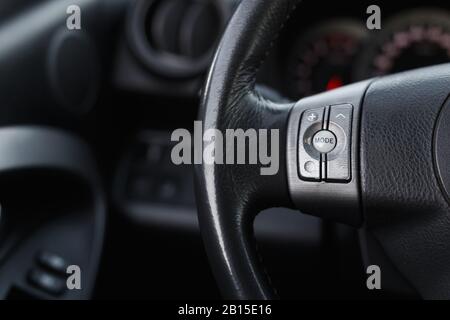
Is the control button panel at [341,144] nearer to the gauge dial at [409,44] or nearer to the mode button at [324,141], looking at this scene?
the mode button at [324,141]

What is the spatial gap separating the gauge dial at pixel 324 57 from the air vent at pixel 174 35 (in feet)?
0.74

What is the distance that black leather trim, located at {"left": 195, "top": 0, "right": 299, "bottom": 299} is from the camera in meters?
0.80

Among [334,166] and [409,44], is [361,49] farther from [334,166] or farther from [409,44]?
[334,166]

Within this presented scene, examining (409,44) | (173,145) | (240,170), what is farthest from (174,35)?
(240,170)

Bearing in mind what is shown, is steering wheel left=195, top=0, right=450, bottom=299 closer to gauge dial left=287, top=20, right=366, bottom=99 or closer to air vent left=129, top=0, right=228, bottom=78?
air vent left=129, top=0, right=228, bottom=78

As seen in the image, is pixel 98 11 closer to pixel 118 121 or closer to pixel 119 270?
pixel 118 121

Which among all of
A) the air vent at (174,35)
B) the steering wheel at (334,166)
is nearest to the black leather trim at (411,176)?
the steering wheel at (334,166)

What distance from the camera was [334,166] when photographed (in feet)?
2.68

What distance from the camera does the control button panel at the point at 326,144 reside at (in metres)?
0.81

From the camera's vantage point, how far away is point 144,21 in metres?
1.39

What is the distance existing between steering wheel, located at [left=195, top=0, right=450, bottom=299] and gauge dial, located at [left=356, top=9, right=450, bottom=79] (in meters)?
0.64

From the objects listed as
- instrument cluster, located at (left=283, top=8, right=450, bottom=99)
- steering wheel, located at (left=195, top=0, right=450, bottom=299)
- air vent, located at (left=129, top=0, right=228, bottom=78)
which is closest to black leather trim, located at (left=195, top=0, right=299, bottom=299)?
steering wheel, located at (left=195, top=0, right=450, bottom=299)

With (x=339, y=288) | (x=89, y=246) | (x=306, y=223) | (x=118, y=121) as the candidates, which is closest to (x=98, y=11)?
(x=118, y=121)

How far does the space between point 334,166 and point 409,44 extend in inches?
30.4
